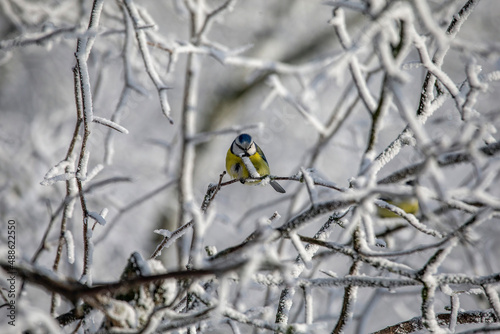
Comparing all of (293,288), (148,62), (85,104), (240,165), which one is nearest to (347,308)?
(293,288)

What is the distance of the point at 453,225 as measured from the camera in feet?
3.56

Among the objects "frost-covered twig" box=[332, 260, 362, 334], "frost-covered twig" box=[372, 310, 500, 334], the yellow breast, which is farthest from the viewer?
the yellow breast

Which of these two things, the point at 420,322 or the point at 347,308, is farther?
the point at 347,308

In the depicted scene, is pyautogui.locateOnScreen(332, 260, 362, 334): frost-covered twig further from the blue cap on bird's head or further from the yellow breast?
the blue cap on bird's head

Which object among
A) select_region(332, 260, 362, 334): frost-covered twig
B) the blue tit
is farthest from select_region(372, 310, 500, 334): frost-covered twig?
the blue tit

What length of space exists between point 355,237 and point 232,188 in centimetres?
710

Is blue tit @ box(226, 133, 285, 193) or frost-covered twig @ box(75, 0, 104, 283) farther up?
blue tit @ box(226, 133, 285, 193)

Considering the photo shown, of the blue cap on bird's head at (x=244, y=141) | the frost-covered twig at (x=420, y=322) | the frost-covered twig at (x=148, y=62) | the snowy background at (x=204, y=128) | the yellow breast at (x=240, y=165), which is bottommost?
the frost-covered twig at (x=420, y=322)

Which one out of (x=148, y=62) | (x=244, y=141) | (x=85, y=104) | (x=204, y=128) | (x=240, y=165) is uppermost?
(x=204, y=128)

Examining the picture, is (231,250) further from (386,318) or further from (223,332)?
(386,318)

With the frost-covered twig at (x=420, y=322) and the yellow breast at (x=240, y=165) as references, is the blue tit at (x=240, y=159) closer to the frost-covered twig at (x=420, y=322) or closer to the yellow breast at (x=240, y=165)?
the yellow breast at (x=240, y=165)

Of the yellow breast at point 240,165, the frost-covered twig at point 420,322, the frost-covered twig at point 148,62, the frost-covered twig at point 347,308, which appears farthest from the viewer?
the yellow breast at point 240,165

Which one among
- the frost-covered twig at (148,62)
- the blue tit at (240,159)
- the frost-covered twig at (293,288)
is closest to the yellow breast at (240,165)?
the blue tit at (240,159)

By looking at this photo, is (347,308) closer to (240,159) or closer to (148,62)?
(148,62)
